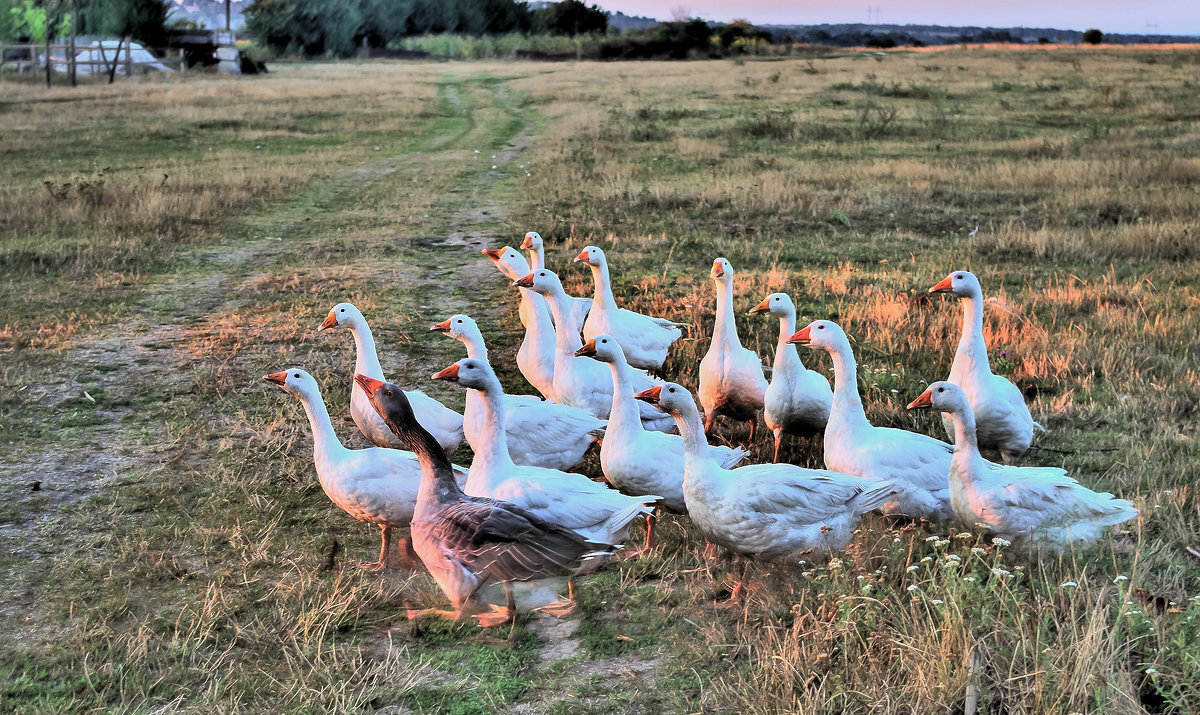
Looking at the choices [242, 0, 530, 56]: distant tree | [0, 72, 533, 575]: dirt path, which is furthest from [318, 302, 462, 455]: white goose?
[242, 0, 530, 56]: distant tree

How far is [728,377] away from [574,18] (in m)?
92.0

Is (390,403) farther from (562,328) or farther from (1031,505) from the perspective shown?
(1031,505)

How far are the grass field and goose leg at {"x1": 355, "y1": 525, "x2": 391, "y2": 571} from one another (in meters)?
0.13

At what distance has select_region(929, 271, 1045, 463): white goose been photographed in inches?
221

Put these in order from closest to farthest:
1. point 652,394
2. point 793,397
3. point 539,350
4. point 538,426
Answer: point 652,394 → point 538,426 → point 793,397 → point 539,350

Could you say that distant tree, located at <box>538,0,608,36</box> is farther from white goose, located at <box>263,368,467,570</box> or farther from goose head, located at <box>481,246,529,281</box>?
white goose, located at <box>263,368,467,570</box>

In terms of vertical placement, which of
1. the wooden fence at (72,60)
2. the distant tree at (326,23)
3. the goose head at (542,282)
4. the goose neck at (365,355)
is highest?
the distant tree at (326,23)

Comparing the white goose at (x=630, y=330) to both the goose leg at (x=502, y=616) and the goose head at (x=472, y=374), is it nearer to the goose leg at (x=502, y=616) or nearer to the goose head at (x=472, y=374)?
the goose head at (x=472, y=374)

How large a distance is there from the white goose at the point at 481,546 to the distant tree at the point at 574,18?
92669 mm

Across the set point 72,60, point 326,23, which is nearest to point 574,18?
point 326,23

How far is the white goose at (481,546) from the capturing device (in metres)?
4.26

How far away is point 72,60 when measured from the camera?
3675 cm

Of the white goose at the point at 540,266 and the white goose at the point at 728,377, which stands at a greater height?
the white goose at the point at 540,266

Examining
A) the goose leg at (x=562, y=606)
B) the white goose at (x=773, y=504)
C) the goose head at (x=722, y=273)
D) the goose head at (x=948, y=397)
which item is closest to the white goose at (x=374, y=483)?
the goose leg at (x=562, y=606)
